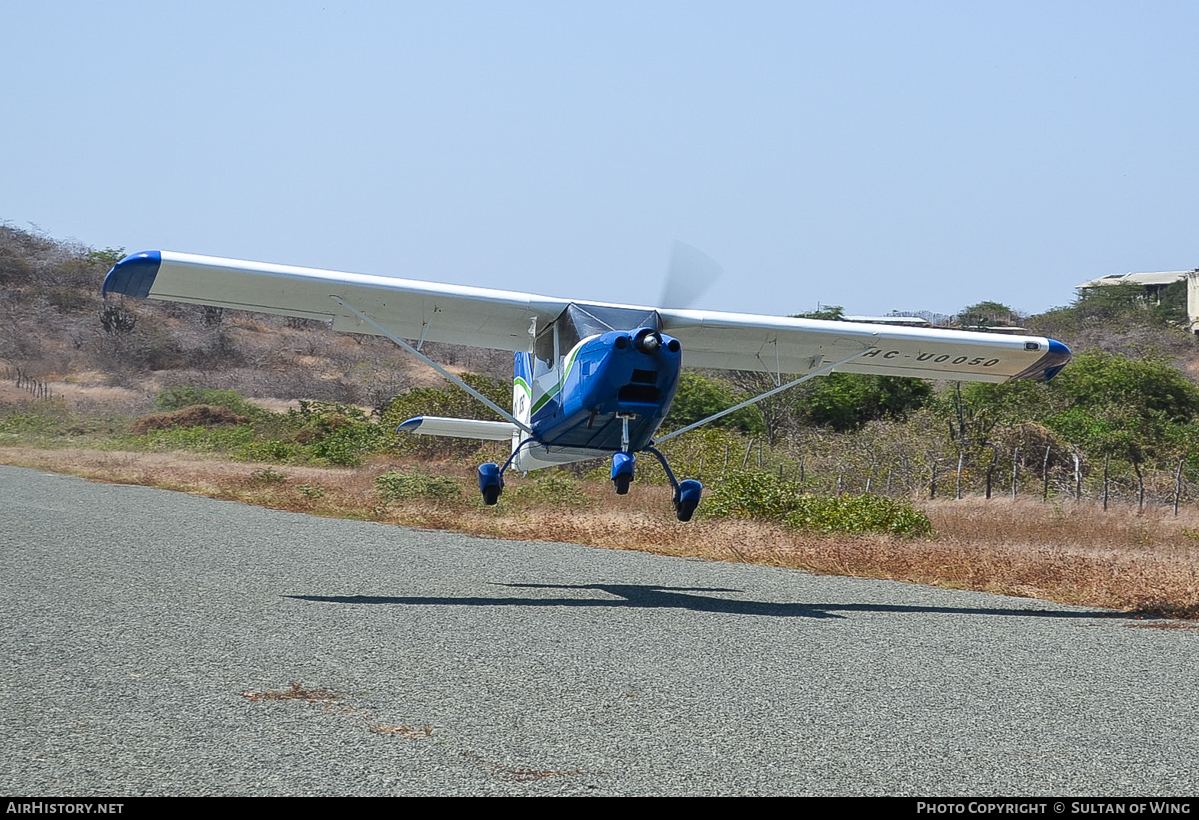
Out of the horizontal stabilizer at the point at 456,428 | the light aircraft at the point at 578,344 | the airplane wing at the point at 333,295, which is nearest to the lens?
the light aircraft at the point at 578,344

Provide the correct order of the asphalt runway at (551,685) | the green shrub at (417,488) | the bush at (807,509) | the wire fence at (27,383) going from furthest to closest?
the wire fence at (27,383), the green shrub at (417,488), the bush at (807,509), the asphalt runway at (551,685)

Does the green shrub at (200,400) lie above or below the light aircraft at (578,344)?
below

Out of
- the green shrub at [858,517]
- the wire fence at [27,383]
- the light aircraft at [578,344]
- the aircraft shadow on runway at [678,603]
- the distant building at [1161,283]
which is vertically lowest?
the wire fence at [27,383]

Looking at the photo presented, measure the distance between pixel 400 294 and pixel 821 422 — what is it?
2429 centimetres

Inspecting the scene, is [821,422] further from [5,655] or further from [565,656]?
[5,655]

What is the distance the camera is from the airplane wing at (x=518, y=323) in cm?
1327

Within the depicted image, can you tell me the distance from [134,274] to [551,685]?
785cm

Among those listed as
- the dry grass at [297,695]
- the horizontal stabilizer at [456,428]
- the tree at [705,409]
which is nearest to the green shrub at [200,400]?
the tree at [705,409]

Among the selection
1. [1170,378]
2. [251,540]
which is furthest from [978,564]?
[1170,378]

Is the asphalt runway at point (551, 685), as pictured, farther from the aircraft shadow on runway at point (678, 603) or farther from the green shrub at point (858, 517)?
the green shrub at point (858, 517)

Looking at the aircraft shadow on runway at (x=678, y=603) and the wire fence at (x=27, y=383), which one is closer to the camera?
the aircraft shadow on runway at (x=678, y=603)

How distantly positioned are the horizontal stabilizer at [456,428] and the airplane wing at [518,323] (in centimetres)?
123

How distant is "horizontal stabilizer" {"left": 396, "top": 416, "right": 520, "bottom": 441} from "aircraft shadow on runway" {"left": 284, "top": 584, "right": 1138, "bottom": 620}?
2347 mm

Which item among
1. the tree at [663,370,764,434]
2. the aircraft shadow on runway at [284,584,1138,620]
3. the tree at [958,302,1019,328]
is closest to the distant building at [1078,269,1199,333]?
the tree at [958,302,1019,328]
